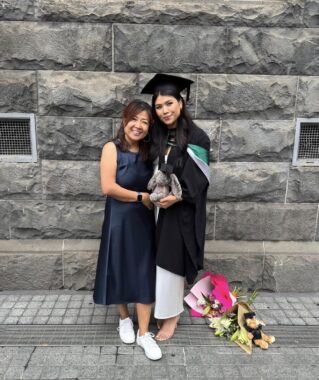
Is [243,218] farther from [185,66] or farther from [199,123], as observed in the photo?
[185,66]

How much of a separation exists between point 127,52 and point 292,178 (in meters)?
2.18

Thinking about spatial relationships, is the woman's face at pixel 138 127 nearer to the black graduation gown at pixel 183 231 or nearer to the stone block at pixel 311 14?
the black graduation gown at pixel 183 231

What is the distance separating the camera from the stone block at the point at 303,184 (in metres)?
4.30

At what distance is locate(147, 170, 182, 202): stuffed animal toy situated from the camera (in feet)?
10.1

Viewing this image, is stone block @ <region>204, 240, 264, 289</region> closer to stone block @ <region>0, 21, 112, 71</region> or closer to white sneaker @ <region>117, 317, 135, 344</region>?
white sneaker @ <region>117, 317, 135, 344</region>

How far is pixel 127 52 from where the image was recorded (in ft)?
13.0

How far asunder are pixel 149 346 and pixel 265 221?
1.92 metres

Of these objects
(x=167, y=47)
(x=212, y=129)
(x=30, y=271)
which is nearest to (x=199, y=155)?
(x=212, y=129)

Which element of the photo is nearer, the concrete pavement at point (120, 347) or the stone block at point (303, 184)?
the concrete pavement at point (120, 347)

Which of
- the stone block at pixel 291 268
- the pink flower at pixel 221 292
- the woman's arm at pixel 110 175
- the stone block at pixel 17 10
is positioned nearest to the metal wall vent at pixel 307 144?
the stone block at pixel 291 268

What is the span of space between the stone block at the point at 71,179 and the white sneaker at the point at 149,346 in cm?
157

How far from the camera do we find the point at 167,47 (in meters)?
3.96

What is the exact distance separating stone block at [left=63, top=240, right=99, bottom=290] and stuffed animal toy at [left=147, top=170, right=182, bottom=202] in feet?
4.86

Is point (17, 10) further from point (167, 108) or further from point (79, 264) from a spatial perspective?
point (79, 264)
